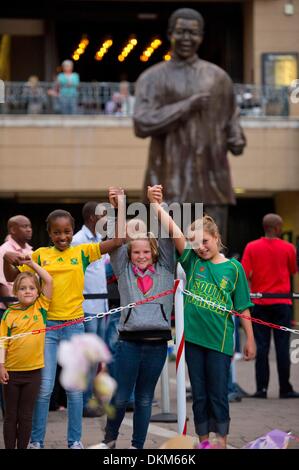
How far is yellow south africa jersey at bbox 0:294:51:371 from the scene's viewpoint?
7.72 m

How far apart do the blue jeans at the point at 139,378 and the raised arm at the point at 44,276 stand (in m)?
0.70

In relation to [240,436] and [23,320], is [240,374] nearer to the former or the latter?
[240,436]

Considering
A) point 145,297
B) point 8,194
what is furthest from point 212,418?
point 8,194

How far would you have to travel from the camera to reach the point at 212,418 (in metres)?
7.61

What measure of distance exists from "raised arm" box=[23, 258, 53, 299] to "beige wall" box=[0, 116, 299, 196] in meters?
21.1

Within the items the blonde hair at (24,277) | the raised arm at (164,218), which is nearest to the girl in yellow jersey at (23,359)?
the blonde hair at (24,277)

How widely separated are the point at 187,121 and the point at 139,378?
6687 millimetres

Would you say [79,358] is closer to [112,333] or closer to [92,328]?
[92,328]

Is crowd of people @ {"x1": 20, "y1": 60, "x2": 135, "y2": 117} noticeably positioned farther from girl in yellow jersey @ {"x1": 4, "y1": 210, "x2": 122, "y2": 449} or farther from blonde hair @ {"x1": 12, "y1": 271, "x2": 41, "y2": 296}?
blonde hair @ {"x1": 12, "y1": 271, "x2": 41, "y2": 296}

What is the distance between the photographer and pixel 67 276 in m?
8.02

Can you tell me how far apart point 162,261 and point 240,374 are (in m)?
7.87

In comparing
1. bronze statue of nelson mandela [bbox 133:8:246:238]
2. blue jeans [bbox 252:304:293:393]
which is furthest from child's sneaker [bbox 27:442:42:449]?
bronze statue of nelson mandela [bbox 133:8:246:238]

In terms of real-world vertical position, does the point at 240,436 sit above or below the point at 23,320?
below
